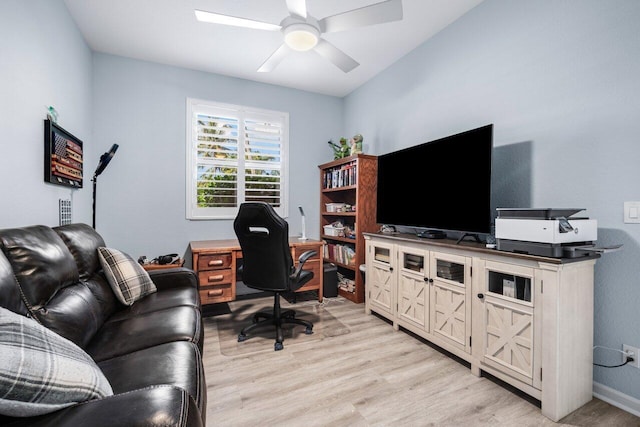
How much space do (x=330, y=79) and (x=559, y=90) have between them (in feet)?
8.13

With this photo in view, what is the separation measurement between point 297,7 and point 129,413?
2.16m

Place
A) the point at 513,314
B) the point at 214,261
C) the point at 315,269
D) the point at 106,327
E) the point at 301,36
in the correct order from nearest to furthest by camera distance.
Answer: the point at 106,327 → the point at 513,314 → the point at 301,36 → the point at 214,261 → the point at 315,269

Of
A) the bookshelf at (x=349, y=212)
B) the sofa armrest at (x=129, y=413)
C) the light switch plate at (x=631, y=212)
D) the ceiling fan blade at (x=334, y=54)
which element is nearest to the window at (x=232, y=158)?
the bookshelf at (x=349, y=212)

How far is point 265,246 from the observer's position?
2.42 metres

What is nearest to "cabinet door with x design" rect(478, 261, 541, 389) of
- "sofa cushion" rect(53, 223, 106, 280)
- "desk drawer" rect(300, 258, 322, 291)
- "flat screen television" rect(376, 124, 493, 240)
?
"flat screen television" rect(376, 124, 493, 240)

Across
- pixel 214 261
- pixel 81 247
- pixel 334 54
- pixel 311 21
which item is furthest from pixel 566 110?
pixel 81 247

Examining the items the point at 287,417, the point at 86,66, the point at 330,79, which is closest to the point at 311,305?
the point at 287,417

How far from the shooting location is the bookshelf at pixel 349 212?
11.1 feet

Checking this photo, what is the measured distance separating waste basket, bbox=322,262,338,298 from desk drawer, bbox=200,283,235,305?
1.13m

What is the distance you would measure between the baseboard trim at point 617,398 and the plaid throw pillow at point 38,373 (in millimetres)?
2500

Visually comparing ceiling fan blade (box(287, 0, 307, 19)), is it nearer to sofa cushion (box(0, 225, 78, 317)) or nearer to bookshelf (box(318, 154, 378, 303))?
bookshelf (box(318, 154, 378, 303))

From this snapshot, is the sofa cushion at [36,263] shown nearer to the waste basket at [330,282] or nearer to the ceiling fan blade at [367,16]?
the ceiling fan blade at [367,16]

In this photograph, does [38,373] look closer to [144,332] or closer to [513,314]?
[144,332]

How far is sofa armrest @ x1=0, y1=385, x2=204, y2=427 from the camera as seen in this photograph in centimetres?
68
